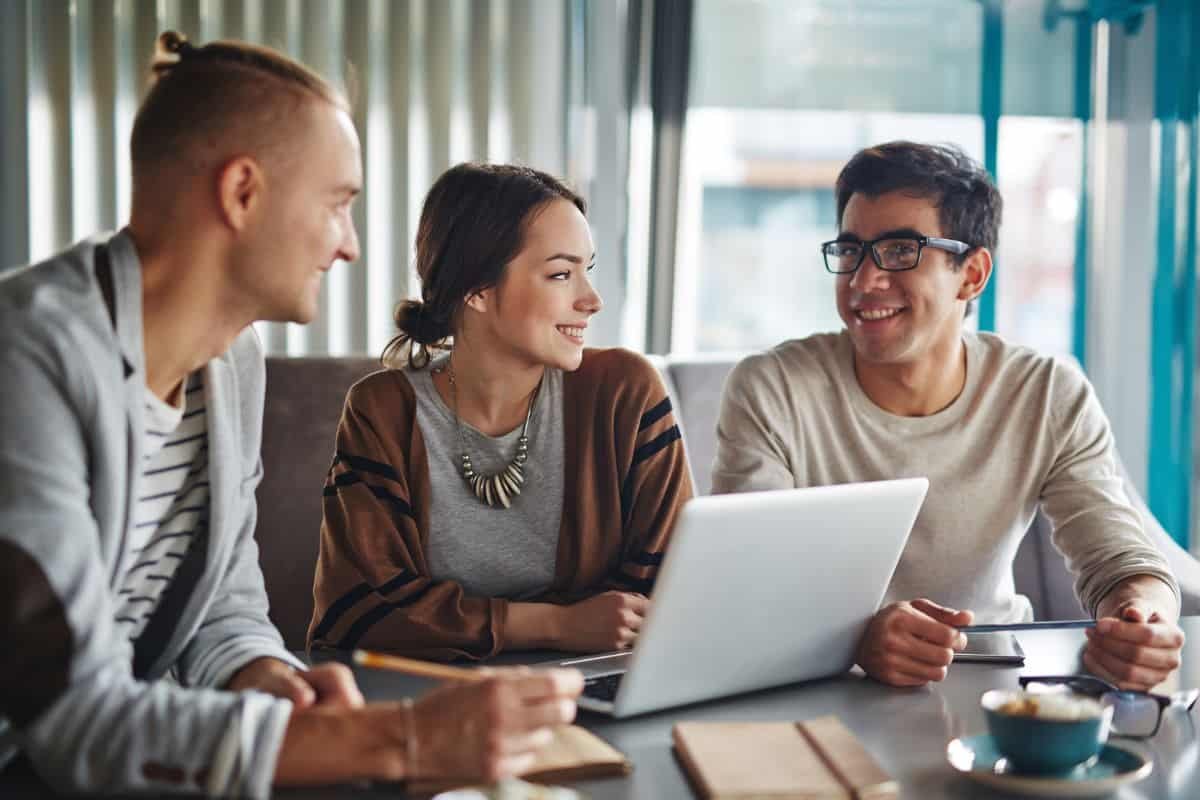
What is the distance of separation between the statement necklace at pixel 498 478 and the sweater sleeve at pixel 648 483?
146 millimetres

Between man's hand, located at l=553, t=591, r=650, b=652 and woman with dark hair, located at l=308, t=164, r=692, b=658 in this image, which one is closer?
man's hand, located at l=553, t=591, r=650, b=652

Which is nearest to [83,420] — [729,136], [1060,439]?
[1060,439]

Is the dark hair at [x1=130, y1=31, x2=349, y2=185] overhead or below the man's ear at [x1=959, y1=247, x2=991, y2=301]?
overhead

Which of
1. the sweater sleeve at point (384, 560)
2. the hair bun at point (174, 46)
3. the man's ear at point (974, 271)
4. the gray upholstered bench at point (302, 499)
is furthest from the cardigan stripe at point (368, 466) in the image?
the man's ear at point (974, 271)

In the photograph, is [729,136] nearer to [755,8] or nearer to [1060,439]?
[755,8]

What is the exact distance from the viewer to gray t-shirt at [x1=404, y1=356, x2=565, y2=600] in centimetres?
161

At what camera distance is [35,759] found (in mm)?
883

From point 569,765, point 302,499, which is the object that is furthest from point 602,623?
point 302,499

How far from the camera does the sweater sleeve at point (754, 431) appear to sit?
5.70ft

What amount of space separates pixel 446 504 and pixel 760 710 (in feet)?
2.11

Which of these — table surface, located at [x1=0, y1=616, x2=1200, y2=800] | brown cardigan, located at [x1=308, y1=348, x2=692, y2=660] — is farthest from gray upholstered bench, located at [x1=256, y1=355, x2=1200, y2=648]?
table surface, located at [x1=0, y1=616, x2=1200, y2=800]

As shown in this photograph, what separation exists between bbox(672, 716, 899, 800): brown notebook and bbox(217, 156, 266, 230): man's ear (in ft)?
2.05

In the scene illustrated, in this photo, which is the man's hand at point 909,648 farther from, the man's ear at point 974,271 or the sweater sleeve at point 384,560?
the man's ear at point 974,271

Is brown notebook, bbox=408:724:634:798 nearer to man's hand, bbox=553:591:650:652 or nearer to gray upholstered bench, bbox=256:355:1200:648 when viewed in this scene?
man's hand, bbox=553:591:650:652
